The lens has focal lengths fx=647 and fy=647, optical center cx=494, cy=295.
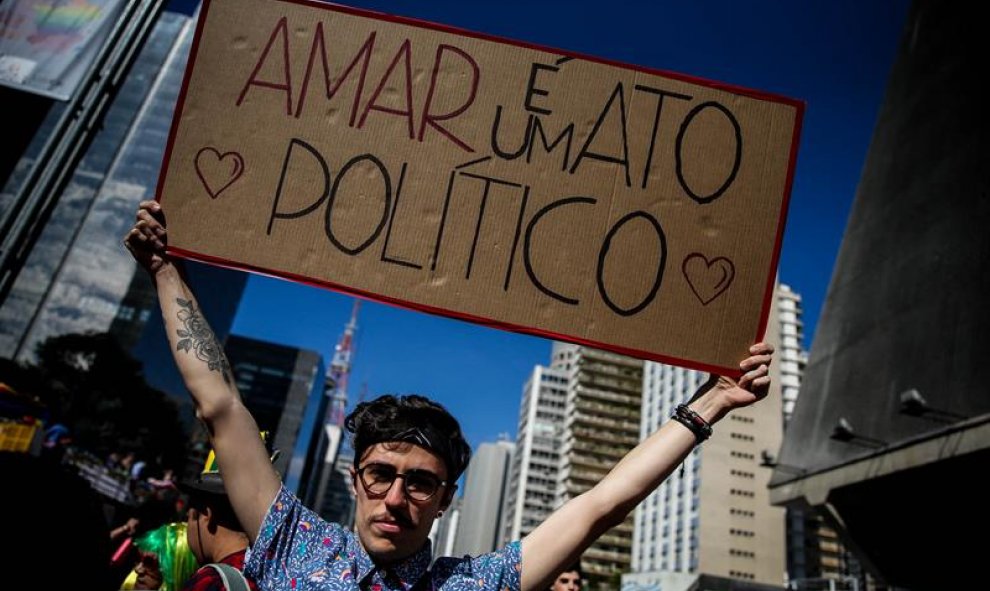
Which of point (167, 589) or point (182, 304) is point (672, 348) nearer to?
point (182, 304)

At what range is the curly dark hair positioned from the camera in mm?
2100

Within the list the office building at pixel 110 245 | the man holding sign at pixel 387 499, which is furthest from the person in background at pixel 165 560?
the office building at pixel 110 245

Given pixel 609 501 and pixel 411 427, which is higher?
pixel 411 427

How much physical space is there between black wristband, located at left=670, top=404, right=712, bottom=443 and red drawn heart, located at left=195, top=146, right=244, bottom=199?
1.93 m

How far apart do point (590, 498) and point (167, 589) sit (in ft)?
Result: 12.2

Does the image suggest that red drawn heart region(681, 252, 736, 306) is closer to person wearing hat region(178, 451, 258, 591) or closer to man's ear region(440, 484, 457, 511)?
man's ear region(440, 484, 457, 511)

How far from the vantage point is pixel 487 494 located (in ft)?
602

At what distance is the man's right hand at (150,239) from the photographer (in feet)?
7.98

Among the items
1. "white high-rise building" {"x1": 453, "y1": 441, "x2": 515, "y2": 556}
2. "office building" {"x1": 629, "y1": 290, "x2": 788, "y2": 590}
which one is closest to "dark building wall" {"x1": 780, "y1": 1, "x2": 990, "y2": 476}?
→ "office building" {"x1": 629, "y1": 290, "x2": 788, "y2": 590}

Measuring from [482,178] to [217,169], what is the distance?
1068mm

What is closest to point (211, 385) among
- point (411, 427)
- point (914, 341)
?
point (411, 427)

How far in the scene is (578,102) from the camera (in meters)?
2.71

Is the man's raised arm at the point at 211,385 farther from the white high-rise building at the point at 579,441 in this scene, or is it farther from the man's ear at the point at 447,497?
the white high-rise building at the point at 579,441

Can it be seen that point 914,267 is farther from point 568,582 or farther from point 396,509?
point 396,509
